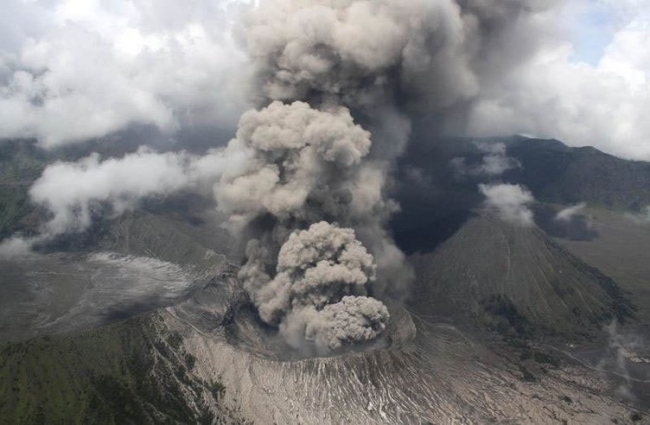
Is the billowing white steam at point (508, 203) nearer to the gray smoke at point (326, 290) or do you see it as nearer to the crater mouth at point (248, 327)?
the crater mouth at point (248, 327)

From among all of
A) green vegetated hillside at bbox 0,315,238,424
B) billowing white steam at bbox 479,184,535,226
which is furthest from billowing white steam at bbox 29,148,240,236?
green vegetated hillside at bbox 0,315,238,424

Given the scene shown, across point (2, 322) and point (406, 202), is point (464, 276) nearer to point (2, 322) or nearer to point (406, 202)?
point (406, 202)

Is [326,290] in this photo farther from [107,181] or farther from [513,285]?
[107,181]

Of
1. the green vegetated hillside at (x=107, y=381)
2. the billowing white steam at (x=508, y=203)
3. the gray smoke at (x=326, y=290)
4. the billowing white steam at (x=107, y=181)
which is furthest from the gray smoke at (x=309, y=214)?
the billowing white steam at (x=107, y=181)

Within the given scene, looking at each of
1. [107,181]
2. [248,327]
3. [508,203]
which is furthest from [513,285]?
[107,181]

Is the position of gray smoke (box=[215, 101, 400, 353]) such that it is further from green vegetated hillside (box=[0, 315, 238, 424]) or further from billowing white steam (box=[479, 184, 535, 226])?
billowing white steam (box=[479, 184, 535, 226])
